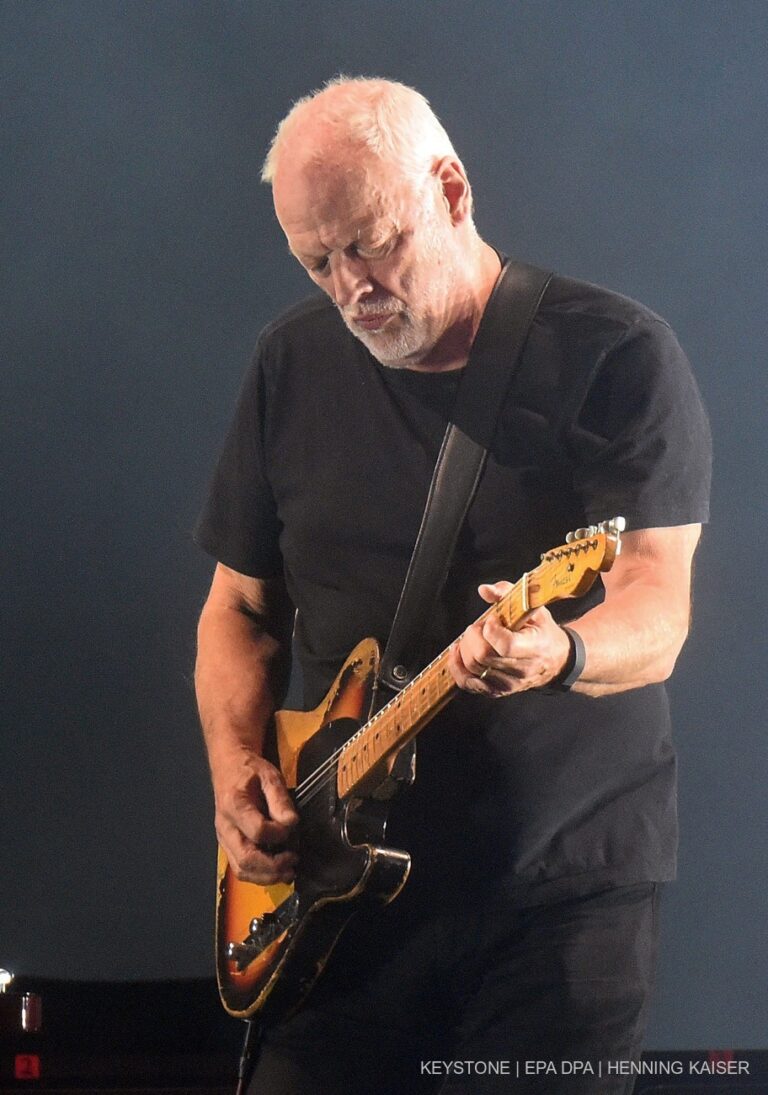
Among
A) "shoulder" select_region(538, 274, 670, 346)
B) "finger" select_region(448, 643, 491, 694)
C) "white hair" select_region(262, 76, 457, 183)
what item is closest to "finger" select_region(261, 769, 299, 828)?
"finger" select_region(448, 643, 491, 694)

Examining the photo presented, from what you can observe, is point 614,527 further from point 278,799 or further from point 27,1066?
point 27,1066

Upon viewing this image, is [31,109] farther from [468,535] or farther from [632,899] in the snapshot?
[632,899]

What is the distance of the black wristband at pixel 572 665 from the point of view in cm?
126

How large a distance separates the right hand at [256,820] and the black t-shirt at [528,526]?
0.14 metres

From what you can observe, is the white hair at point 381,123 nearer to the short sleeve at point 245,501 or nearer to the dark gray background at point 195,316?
the short sleeve at point 245,501

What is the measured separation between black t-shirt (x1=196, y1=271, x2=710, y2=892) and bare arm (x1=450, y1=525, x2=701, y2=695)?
44 millimetres

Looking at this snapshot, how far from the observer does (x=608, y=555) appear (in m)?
1.15

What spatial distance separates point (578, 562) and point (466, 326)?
0.59 metres

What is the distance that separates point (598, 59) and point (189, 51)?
2.35 ft

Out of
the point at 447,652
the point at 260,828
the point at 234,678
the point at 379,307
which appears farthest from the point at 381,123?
the point at 260,828

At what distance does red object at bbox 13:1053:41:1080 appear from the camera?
206 centimetres

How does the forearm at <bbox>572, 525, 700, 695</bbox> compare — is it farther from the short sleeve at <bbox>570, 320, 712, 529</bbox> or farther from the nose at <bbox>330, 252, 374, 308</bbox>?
the nose at <bbox>330, 252, 374, 308</bbox>

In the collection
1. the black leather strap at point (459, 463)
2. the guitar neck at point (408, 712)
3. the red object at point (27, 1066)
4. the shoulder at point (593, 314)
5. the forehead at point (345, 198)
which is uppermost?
the forehead at point (345, 198)

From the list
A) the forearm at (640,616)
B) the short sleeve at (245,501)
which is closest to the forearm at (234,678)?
the short sleeve at (245,501)
